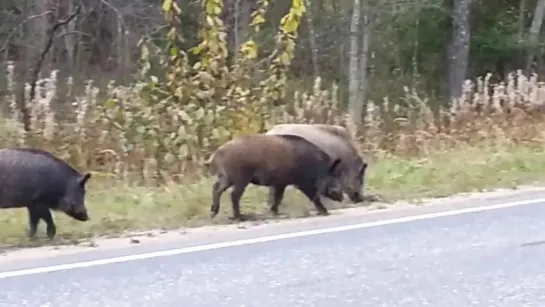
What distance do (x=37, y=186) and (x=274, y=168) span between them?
93.1 inches

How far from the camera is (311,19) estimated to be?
29312mm

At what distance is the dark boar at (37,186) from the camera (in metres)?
9.81

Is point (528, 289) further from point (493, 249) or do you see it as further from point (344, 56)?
point (344, 56)

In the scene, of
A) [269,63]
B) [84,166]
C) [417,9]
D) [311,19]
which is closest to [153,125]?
[84,166]

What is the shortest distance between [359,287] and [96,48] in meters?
24.0

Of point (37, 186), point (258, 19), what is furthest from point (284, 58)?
point (37, 186)

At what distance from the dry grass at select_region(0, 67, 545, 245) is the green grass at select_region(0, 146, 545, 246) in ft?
0.04

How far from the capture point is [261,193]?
41.6 feet

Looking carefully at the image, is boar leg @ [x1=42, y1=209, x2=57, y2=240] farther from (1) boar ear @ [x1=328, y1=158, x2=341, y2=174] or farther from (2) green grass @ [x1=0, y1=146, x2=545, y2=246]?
(1) boar ear @ [x1=328, y1=158, x2=341, y2=174]

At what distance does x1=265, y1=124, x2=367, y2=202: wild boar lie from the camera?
40.0ft

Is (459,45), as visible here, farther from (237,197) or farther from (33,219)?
(33,219)

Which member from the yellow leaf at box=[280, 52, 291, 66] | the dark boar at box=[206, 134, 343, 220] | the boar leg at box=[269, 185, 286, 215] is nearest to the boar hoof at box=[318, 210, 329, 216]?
the dark boar at box=[206, 134, 343, 220]

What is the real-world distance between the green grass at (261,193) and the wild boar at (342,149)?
0.24 metres

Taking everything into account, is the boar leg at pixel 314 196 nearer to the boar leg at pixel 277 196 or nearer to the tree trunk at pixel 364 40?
the boar leg at pixel 277 196
